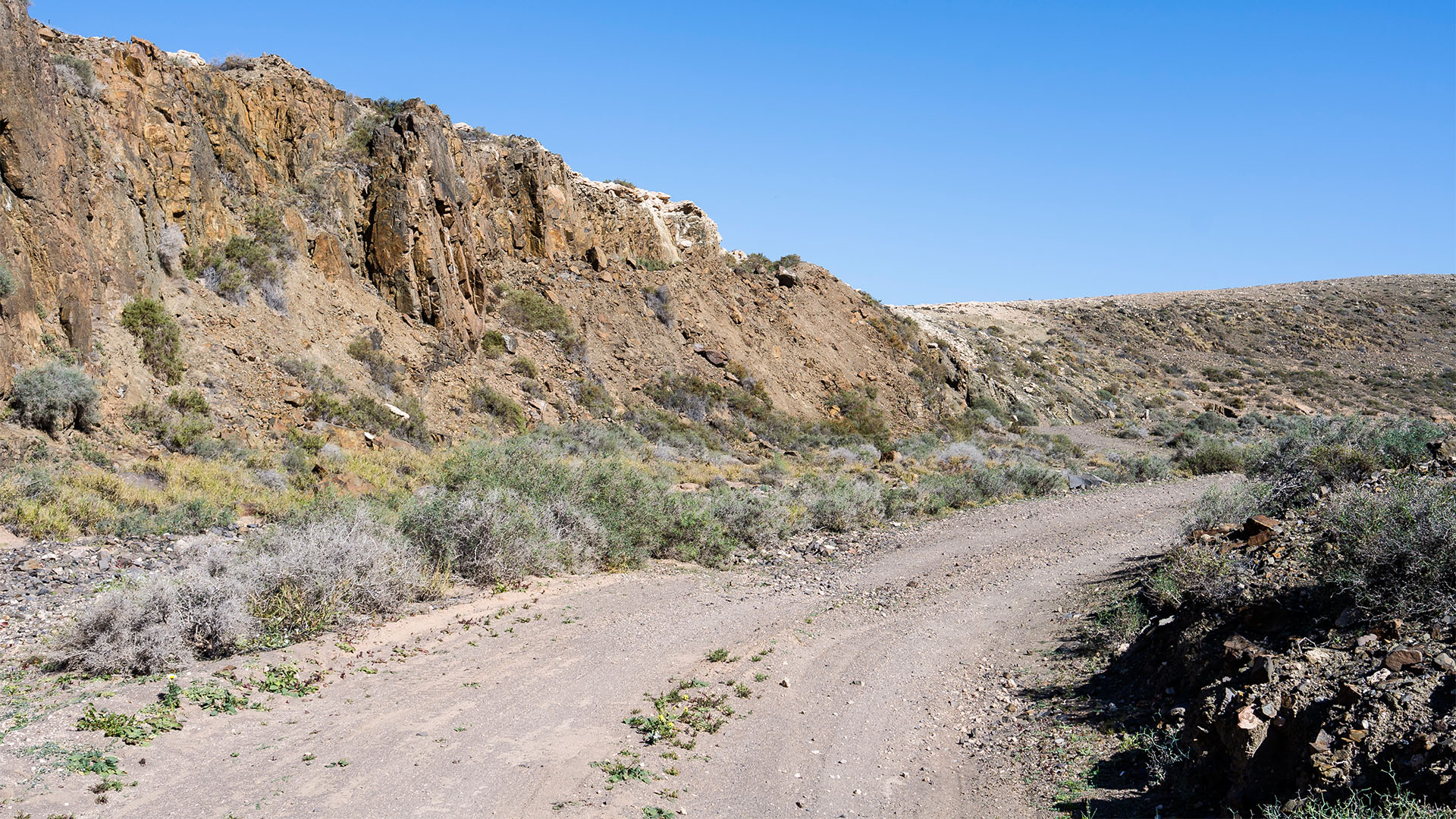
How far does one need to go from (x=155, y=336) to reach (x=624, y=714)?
1464 cm

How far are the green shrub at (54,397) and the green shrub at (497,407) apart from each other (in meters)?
8.73

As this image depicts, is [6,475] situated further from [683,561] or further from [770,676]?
[770,676]

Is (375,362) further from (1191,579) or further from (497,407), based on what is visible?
(1191,579)

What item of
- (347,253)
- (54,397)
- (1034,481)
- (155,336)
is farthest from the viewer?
(347,253)

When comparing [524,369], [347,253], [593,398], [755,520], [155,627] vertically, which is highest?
[347,253]

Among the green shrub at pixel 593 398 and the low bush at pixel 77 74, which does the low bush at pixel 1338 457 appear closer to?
the green shrub at pixel 593 398

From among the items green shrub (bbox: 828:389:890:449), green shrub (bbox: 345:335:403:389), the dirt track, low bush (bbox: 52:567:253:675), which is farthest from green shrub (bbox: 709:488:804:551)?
green shrub (bbox: 828:389:890:449)

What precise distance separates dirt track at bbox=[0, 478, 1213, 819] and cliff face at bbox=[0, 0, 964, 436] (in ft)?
33.5

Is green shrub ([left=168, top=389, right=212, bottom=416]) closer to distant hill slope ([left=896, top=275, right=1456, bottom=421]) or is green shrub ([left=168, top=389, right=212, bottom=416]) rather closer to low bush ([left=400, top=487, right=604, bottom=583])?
low bush ([left=400, top=487, right=604, bottom=583])

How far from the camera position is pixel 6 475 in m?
11.0

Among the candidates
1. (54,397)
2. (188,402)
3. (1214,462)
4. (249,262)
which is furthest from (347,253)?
(1214,462)

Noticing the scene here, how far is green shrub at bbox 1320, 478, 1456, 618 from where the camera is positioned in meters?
4.84

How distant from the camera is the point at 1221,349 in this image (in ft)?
189

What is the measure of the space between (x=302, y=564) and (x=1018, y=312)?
63299 millimetres
